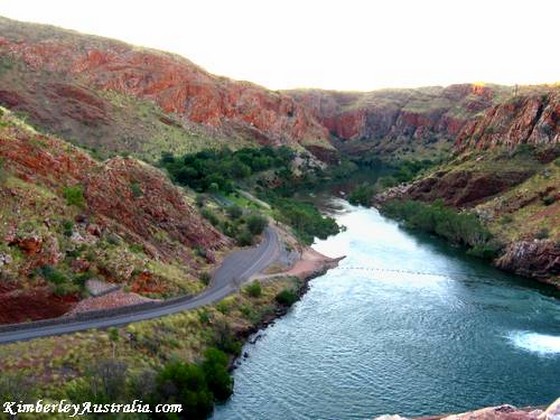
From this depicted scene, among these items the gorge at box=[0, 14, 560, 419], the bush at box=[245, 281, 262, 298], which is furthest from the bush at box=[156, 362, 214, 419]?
the bush at box=[245, 281, 262, 298]

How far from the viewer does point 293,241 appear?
85875 millimetres

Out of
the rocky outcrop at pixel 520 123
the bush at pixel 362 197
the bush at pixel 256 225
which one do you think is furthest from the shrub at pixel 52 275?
the bush at pixel 362 197

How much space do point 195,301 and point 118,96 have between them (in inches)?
4101

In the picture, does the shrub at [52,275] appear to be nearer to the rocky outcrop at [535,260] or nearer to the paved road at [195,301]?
the paved road at [195,301]

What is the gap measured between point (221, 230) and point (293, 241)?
12541mm

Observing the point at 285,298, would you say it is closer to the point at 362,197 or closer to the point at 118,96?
the point at 362,197

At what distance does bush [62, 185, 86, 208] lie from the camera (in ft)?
179

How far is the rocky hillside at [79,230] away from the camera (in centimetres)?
4541

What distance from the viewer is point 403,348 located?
52438 mm

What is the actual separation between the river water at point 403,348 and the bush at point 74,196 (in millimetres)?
19918

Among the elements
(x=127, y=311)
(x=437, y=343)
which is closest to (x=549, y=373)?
(x=437, y=343)

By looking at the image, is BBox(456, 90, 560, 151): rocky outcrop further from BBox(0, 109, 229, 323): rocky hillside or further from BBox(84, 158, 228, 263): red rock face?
BBox(0, 109, 229, 323): rocky hillside

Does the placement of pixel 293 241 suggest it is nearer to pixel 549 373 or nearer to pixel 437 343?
pixel 437 343

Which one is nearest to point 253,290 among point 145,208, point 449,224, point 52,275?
point 145,208
